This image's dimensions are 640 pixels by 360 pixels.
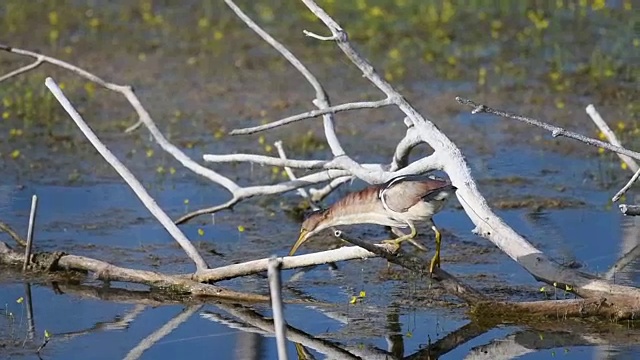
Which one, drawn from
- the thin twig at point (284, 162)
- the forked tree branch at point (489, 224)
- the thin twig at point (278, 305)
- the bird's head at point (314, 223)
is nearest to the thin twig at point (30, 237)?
the thin twig at point (284, 162)

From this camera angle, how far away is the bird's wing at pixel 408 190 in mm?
6852

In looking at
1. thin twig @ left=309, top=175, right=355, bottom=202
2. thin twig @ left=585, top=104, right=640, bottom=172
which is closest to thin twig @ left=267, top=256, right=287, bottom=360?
thin twig @ left=309, top=175, right=355, bottom=202

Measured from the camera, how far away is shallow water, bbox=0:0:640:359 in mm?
7207

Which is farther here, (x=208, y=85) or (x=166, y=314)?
(x=208, y=85)

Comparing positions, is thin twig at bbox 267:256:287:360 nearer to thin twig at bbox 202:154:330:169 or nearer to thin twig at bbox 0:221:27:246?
thin twig at bbox 202:154:330:169

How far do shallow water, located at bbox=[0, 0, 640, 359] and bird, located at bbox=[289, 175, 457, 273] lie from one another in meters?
0.54

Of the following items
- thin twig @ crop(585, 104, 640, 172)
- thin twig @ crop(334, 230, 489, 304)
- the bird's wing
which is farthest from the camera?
thin twig @ crop(585, 104, 640, 172)

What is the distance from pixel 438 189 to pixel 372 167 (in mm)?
1587

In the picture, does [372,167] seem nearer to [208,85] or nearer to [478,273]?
[478,273]

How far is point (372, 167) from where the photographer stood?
8414 millimetres

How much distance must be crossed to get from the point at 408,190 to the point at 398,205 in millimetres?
107

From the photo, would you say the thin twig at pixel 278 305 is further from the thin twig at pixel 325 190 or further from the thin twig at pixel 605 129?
the thin twig at pixel 605 129

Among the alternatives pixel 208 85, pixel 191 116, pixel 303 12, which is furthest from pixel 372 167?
pixel 303 12

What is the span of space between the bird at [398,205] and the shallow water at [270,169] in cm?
54
